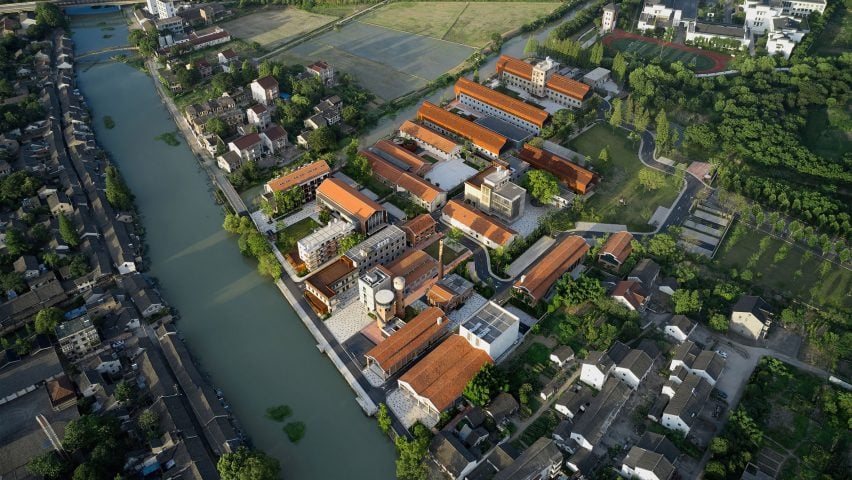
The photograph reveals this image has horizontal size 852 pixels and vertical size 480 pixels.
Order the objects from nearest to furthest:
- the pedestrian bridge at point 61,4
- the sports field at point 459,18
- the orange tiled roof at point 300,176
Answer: the orange tiled roof at point 300,176, the sports field at point 459,18, the pedestrian bridge at point 61,4

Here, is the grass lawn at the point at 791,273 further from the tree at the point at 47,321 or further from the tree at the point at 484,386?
the tree at the point at 47,321

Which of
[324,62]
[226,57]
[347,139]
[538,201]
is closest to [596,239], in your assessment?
[538,201]

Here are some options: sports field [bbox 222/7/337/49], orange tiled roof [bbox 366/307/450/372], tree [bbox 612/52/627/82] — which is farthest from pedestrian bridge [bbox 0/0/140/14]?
orange tiled roof [bbox 366/307/450/372]

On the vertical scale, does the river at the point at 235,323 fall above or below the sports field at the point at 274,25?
below

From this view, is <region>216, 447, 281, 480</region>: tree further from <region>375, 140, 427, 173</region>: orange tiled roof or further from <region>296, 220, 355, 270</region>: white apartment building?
<region>375, 140, 427, 173</region>: orange tiled roof

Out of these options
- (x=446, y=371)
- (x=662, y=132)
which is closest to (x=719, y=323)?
(x=446, y=371)

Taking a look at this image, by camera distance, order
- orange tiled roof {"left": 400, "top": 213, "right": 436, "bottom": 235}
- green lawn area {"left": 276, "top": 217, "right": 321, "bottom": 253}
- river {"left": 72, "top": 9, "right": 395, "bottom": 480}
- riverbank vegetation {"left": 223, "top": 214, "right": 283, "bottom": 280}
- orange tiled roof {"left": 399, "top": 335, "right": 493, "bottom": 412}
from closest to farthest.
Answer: river {"left": 72, "top": 9, "right": 395, "bottom": 480} < orange tiled roof {"left": 399, "top": 335, "right": 493, "bottom": 412} < riverbank vegetation {"left": 223, "top": 214, "right": 283, "bottom": 280} < orange tiled roof {"left": 400, "top": 213, "right": 436, "bottom": 235} < green lawn area {"left": 276, "top": 217, "right": 321, "bottom": 253}

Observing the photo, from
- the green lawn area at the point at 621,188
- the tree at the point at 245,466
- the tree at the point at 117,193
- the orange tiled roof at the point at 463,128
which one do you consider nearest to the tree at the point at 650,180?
the green lawn area at the point at 621,188

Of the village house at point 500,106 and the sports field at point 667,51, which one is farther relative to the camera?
the sports field at point 667,51
